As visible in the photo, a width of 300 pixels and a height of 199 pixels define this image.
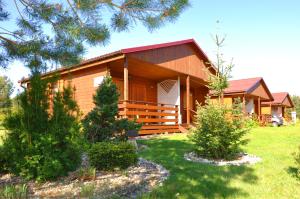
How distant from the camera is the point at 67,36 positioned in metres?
4.29

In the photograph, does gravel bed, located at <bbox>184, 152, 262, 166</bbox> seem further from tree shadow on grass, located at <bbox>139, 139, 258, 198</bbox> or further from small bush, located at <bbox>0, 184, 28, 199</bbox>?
small bush, located at <bbox>0, 184, 28, 199</bbox>

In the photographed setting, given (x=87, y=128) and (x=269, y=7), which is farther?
(x=269, y=7)

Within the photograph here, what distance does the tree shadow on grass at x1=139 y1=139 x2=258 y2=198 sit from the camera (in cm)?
397

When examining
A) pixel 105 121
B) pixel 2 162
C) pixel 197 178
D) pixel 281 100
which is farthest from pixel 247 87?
pixel 2 162

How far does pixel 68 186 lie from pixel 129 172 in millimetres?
1210

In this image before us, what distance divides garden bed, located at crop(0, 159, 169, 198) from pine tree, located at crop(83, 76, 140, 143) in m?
2.15

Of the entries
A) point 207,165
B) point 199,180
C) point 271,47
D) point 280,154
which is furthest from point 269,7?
point 199,180

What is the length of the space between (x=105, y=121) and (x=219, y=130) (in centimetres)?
323

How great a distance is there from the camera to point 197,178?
185 inches

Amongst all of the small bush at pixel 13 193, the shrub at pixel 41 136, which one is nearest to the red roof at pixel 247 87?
the shrub at pixel 41 136

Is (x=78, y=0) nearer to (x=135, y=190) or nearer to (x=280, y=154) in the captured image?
(x=135, y=190)

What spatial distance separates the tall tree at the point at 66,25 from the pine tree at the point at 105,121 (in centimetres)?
296

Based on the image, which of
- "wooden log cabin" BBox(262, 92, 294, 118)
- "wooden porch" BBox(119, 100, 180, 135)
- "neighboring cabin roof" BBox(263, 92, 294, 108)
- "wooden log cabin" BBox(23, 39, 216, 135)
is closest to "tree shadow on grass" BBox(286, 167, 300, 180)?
"wooden log cabin" BBox(23, 39, 216, 135)

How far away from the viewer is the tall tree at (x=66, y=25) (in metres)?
3.98
